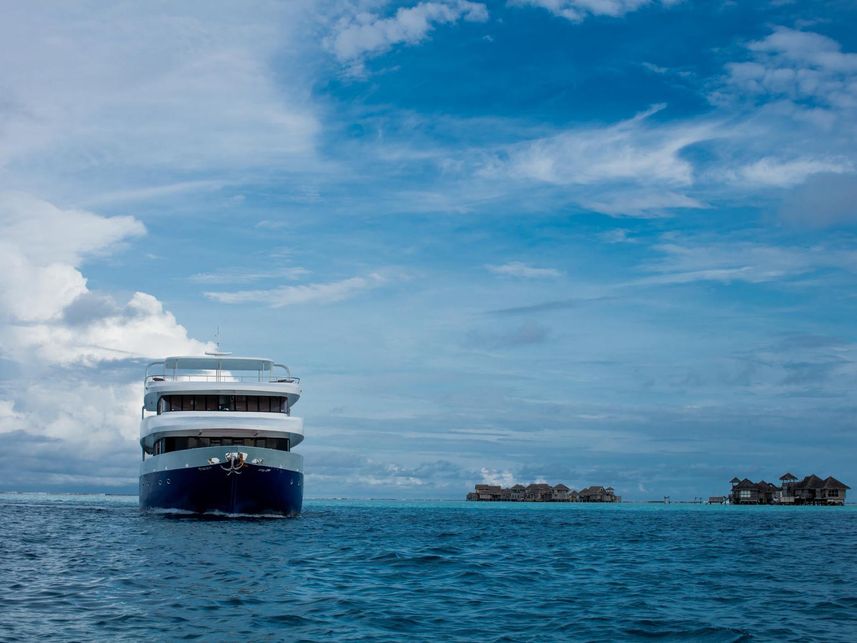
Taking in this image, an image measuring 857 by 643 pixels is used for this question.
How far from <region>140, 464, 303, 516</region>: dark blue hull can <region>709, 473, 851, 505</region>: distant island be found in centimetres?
15647

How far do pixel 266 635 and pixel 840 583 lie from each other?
17716mm

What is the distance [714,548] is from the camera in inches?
1505

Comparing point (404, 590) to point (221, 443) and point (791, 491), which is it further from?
point (791, 491)

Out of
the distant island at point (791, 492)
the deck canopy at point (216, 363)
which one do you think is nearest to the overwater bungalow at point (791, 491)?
the distant island at point (791, 492)

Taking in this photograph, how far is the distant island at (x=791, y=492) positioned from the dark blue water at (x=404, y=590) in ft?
504

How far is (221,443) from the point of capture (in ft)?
168

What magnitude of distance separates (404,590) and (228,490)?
2692 centimetres

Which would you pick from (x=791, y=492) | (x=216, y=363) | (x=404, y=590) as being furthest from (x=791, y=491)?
(x=404, y=590)

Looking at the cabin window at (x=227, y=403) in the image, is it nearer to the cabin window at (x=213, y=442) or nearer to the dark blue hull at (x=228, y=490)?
the cabin window at (x=213, y=442)

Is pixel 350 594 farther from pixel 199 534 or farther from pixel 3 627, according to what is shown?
pixel 199 534

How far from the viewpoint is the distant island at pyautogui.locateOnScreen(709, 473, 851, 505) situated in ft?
581

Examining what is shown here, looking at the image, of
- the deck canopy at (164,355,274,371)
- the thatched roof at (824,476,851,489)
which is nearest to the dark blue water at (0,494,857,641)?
the deck canopy at (164,355,274,371)

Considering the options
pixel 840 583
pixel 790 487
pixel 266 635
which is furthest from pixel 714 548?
pixel 790 487

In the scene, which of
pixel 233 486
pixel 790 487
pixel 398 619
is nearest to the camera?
pixel 398 619
